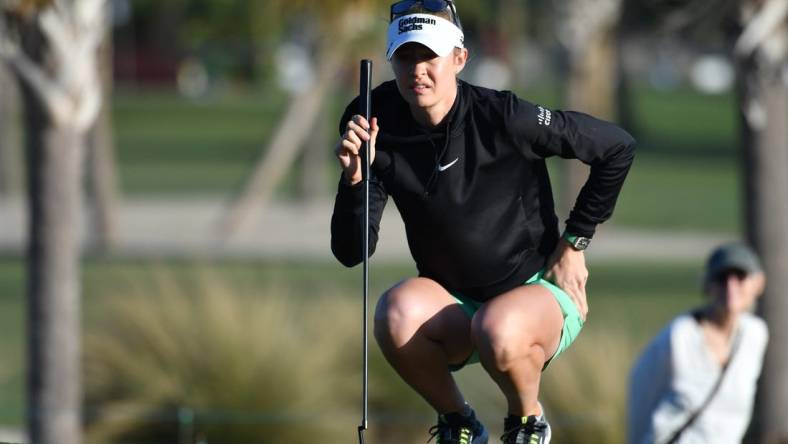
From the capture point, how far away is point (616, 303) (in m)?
16.6

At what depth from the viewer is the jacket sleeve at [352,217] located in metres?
4.53

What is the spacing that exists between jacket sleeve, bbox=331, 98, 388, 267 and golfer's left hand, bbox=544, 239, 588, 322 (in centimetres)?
57

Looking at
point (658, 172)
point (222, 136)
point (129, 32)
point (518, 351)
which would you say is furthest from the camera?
point (129, 32)

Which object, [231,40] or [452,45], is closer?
[452,45]

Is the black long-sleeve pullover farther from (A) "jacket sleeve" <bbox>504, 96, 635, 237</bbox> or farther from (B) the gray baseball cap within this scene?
(B) the gray baseball cap

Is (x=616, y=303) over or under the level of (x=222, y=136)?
under

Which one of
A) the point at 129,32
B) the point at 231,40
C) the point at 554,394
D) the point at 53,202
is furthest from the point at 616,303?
the point at 129,32

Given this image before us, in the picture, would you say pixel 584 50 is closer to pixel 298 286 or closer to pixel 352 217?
pixel 298 286

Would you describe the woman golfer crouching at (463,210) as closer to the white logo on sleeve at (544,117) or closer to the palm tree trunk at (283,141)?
the white logo on sleeve at (544,117)

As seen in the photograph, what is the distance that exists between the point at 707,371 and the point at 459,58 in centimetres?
254

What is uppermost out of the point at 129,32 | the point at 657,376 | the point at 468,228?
the point at 129,32

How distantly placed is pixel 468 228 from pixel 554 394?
509 cm

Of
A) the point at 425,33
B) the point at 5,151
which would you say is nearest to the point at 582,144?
the point at 425,33

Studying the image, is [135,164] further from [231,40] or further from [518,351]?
[518,351]
